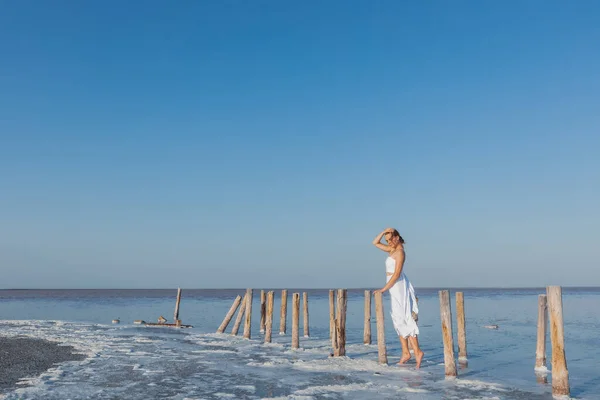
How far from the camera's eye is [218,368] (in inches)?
515

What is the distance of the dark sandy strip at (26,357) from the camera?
38.0 feet

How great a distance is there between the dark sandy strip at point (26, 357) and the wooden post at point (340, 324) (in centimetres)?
708

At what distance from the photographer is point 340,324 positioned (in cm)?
1430

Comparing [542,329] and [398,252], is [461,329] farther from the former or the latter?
[398,252]

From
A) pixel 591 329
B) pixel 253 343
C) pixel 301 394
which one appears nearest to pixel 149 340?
pixel 253 343

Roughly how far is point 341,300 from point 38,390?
759 cm

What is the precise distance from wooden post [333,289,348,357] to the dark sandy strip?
7.08 metres

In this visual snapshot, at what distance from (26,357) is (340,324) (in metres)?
8.67

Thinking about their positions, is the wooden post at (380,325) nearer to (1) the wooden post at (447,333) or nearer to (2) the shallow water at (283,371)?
(2) the shallow water at (283,371)

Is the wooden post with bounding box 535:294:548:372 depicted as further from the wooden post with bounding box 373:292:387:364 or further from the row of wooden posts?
the wooden post with bounding box 373:292:387:364

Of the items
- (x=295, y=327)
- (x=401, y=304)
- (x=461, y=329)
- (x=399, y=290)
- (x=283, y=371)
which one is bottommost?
(x=283, y=371)

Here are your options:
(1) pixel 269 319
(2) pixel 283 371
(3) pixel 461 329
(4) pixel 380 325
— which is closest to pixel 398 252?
(4) pixel 380 325

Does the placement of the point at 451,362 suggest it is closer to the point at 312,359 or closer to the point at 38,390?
the point at 312,359

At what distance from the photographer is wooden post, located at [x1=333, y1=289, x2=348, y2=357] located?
46.9ft
